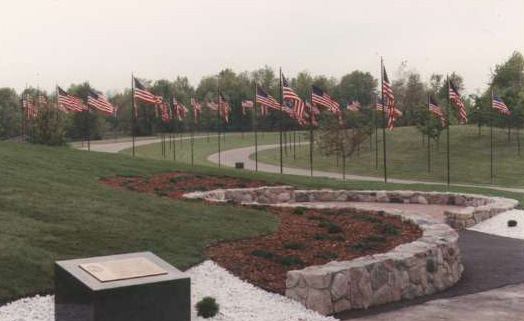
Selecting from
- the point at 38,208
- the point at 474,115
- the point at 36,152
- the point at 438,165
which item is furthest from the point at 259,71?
the point at 38,208

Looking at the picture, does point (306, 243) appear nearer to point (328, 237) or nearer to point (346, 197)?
point (328, 237)

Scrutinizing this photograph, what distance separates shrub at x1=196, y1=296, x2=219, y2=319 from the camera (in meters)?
9.87

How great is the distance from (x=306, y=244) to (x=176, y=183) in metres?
13.0

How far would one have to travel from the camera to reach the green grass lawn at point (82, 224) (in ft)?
38.3

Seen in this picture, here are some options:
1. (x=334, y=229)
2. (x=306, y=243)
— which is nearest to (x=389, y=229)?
(x=334, y=229)

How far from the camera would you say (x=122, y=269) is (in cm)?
805

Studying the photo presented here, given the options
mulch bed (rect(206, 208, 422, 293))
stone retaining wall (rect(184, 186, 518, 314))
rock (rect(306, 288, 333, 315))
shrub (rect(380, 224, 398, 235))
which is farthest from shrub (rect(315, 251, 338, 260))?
shrub (rect(380, 224, 398, 235))

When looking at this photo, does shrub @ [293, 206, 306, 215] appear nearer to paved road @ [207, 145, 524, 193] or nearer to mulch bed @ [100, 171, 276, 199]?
mulch bed @ [100, 171, 276, 199]

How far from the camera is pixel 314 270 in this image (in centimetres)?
1112

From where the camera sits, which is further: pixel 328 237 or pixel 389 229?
pixel 389 229

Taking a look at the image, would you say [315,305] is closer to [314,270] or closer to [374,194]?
[314,270]

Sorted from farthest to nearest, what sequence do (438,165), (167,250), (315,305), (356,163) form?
1. (356,163)
2. (438,165)
3. (167,250)
4. (315,305)

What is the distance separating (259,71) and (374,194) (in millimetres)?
135721

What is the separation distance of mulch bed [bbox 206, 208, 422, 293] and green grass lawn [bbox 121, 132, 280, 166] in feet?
175
